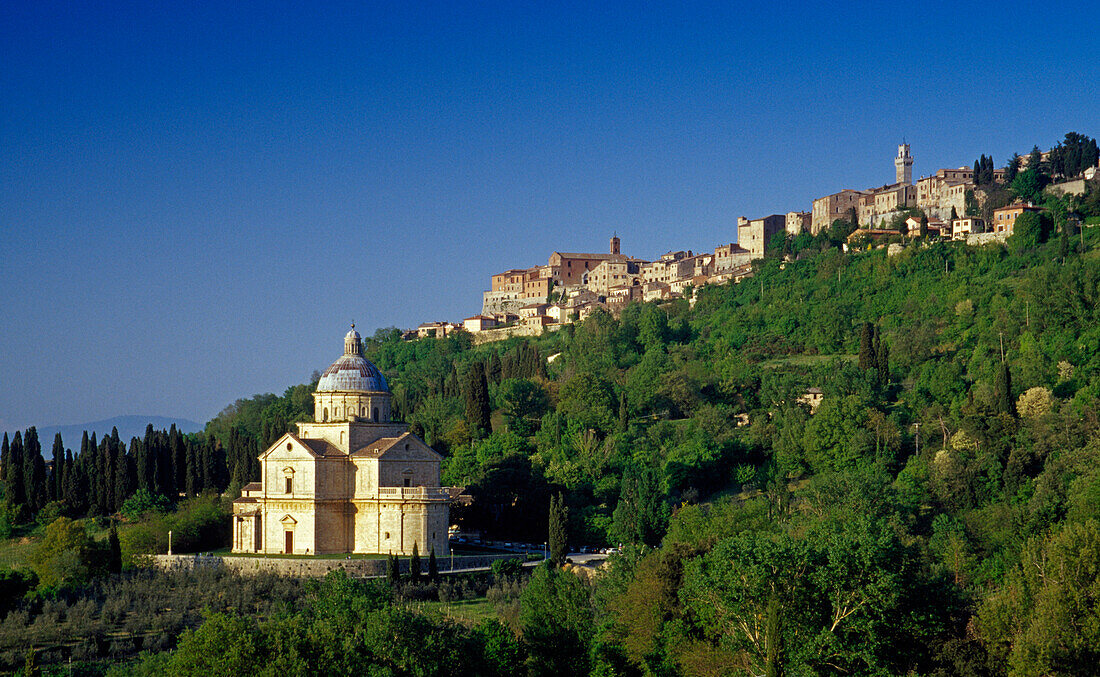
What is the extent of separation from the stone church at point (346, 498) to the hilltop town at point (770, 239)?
157 ft

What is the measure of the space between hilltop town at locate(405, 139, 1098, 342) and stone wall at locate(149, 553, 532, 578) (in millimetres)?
49983

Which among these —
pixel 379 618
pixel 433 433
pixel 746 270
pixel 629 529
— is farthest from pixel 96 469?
pixel 746 270

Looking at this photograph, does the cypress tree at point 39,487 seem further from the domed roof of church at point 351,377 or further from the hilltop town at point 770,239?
the hilltop town at point 770,239

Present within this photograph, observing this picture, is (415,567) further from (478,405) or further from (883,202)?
(883,202)

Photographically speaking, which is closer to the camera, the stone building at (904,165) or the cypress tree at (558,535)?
the cypress tree at (558,535)

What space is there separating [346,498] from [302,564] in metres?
4.06

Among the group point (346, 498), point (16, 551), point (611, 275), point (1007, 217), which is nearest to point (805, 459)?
point (346, 498)

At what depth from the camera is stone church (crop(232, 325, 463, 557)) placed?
1902 inches

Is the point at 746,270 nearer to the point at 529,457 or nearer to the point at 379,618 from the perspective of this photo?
the point at 529,457

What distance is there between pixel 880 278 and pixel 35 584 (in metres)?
56.9

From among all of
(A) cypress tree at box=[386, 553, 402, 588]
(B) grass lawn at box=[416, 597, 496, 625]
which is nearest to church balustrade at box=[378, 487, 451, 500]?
(A) cypress tree at box=[386, 553, 402, 588]

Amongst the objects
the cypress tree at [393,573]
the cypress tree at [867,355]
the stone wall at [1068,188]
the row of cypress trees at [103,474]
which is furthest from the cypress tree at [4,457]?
the stone wall at [1068,188]

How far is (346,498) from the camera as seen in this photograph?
49.2 m

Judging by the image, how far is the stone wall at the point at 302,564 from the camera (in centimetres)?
4528
